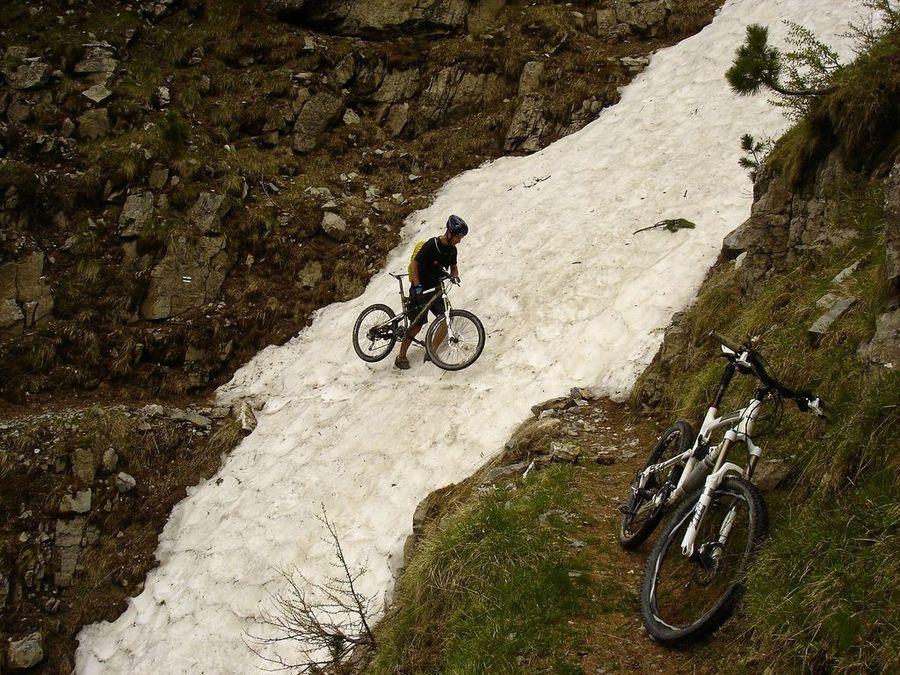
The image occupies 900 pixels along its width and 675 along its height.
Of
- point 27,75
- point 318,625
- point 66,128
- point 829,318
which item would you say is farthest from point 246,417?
point 27,75

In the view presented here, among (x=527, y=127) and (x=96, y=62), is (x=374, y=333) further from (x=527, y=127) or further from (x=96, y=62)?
(x=96, y=62)

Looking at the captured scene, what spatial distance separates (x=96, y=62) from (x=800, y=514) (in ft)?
63.9

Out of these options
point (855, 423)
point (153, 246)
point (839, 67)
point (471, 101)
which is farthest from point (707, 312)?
point (471, 101)

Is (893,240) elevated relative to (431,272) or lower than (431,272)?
elevated

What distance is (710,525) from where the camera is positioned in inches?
186

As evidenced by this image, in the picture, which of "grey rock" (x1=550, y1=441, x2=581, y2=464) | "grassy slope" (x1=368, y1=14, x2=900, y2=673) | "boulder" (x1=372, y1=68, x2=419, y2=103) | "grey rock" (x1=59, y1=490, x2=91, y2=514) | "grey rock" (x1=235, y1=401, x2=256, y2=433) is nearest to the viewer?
"grassy slope" (x1=368, y1=14, x2=900, y2=673)

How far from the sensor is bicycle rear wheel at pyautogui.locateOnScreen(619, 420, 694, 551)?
5.36 m

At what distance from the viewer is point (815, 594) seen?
11.8ft

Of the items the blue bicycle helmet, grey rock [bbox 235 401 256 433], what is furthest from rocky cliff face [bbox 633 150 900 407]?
grey rock [bbox 235 401 256 433]

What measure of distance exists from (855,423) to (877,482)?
0.48 meters

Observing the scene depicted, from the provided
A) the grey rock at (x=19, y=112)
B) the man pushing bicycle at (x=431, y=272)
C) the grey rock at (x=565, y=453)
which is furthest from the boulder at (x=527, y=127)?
the grey rock at (x=19, y=112)

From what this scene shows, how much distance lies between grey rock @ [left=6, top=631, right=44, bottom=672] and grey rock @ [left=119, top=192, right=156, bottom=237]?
27.8 feet

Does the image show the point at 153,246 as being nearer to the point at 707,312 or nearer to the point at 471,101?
the point at 471,101

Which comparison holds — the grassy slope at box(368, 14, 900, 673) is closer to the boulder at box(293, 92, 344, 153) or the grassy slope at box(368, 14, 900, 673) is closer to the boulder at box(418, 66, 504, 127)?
the boulder at box(418, 66, 504, 127)
